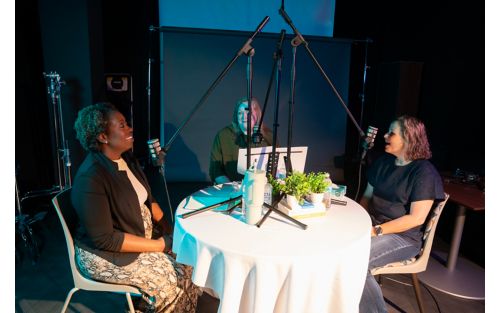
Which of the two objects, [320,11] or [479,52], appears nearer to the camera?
[479,52]

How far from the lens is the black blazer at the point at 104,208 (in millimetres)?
1495

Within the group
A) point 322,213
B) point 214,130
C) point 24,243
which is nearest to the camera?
point 322,213

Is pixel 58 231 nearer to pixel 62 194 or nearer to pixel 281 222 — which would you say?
pixel 62 194

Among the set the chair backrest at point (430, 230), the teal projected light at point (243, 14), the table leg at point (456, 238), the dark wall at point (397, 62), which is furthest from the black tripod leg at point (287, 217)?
the teal projected light at point (243, 14)

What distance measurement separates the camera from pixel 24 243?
2.79 m

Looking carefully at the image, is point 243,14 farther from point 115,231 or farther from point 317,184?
point 115,231

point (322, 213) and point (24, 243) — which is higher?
point (322, 213)

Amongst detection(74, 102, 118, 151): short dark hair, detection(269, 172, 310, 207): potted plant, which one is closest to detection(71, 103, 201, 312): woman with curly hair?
detection(74, 102, 118, 151): short dark hair

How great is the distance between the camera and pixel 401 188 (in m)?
1.95

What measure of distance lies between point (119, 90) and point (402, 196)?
3362 mm

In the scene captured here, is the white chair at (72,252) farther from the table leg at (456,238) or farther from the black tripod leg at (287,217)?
the table leg at (456,238)
